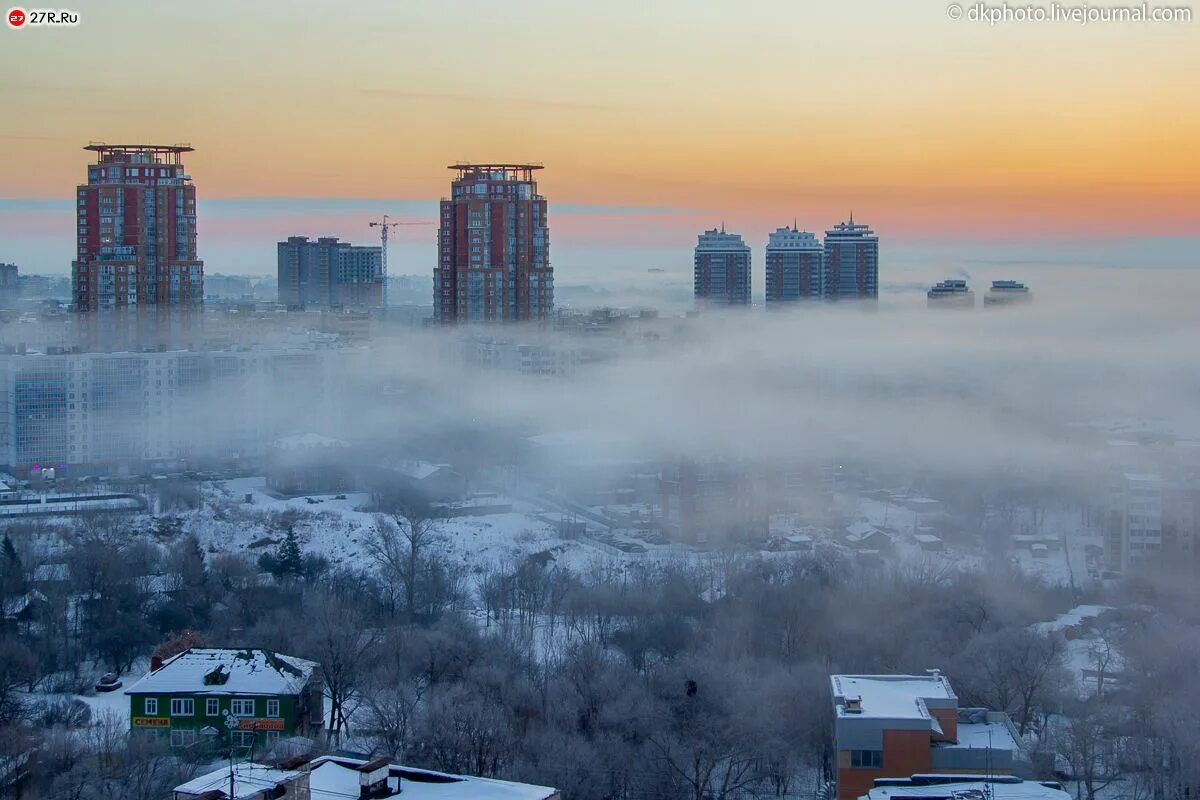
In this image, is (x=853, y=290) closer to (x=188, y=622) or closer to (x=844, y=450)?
(x=844, y=450)

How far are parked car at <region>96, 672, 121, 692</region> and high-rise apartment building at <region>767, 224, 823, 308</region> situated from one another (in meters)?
17.3

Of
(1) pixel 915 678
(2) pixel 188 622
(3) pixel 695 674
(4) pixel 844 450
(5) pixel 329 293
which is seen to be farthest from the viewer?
(5) pixel 329 293

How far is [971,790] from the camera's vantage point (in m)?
5.46

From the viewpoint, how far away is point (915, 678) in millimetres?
7254

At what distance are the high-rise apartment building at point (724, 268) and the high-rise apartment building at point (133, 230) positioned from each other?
9666 mm

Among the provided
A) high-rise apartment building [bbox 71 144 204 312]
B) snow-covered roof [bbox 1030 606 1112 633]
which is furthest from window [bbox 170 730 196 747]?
high-rise apartment building [bbox 71 144 204 312]

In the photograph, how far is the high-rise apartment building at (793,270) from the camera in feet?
83.2

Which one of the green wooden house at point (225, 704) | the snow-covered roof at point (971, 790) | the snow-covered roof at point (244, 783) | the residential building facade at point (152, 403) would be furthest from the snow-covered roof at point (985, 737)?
the residential building facade at point (152, 403)

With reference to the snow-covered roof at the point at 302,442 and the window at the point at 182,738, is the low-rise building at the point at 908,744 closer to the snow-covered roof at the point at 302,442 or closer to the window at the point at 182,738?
the window at the point at 182,738

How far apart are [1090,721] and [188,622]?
5.69 metres

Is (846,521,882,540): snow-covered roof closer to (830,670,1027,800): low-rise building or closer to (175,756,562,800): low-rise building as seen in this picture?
(830,670,1027,800): low-rise building

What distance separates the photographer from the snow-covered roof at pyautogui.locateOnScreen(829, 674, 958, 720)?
6562 millimetres

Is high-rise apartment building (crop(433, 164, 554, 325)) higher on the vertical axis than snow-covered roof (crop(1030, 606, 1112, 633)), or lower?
higher

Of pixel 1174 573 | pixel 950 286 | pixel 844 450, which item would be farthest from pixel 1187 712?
pixel 950 286
